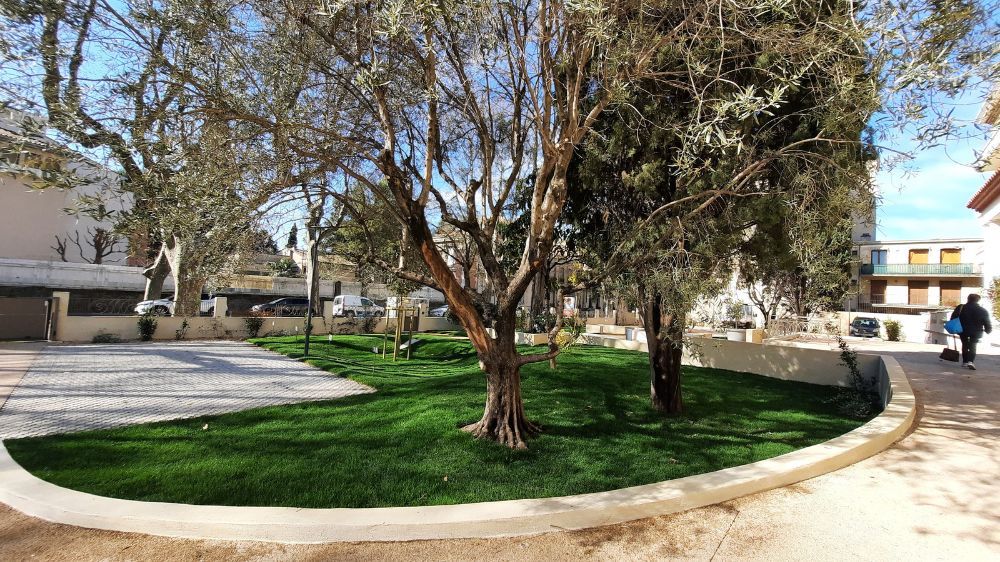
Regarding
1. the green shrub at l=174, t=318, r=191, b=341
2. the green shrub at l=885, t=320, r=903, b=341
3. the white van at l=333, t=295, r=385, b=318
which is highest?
the green shrub at l=885, t=320, r=903, b=341

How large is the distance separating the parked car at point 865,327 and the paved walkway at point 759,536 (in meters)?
26.7

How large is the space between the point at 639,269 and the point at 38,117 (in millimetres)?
6595

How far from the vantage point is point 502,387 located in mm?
5898

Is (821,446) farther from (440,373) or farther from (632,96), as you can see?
(440,373)

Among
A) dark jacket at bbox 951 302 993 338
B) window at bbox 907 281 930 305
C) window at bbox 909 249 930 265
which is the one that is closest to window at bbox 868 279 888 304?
window at bbox 907 281 930 305

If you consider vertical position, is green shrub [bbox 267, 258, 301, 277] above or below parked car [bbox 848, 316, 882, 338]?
above

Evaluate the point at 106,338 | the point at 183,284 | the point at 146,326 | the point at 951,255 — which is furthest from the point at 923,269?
the point at 106,338

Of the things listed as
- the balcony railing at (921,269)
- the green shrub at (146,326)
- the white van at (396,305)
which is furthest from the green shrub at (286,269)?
the balcony railing at (921,269)

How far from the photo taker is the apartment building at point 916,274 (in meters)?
37.9

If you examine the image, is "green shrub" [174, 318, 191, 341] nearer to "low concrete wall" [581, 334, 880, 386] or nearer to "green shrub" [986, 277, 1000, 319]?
"low concrete wall" [581, 334, 880, 386]

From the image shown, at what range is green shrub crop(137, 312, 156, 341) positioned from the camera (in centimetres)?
1673

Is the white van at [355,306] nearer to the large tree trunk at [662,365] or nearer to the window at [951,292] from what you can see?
the large tree trunk at [662,365]

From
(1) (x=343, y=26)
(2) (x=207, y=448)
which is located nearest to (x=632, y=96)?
(1) (x=343, y=26)

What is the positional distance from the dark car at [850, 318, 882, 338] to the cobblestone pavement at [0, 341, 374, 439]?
2802 cm
